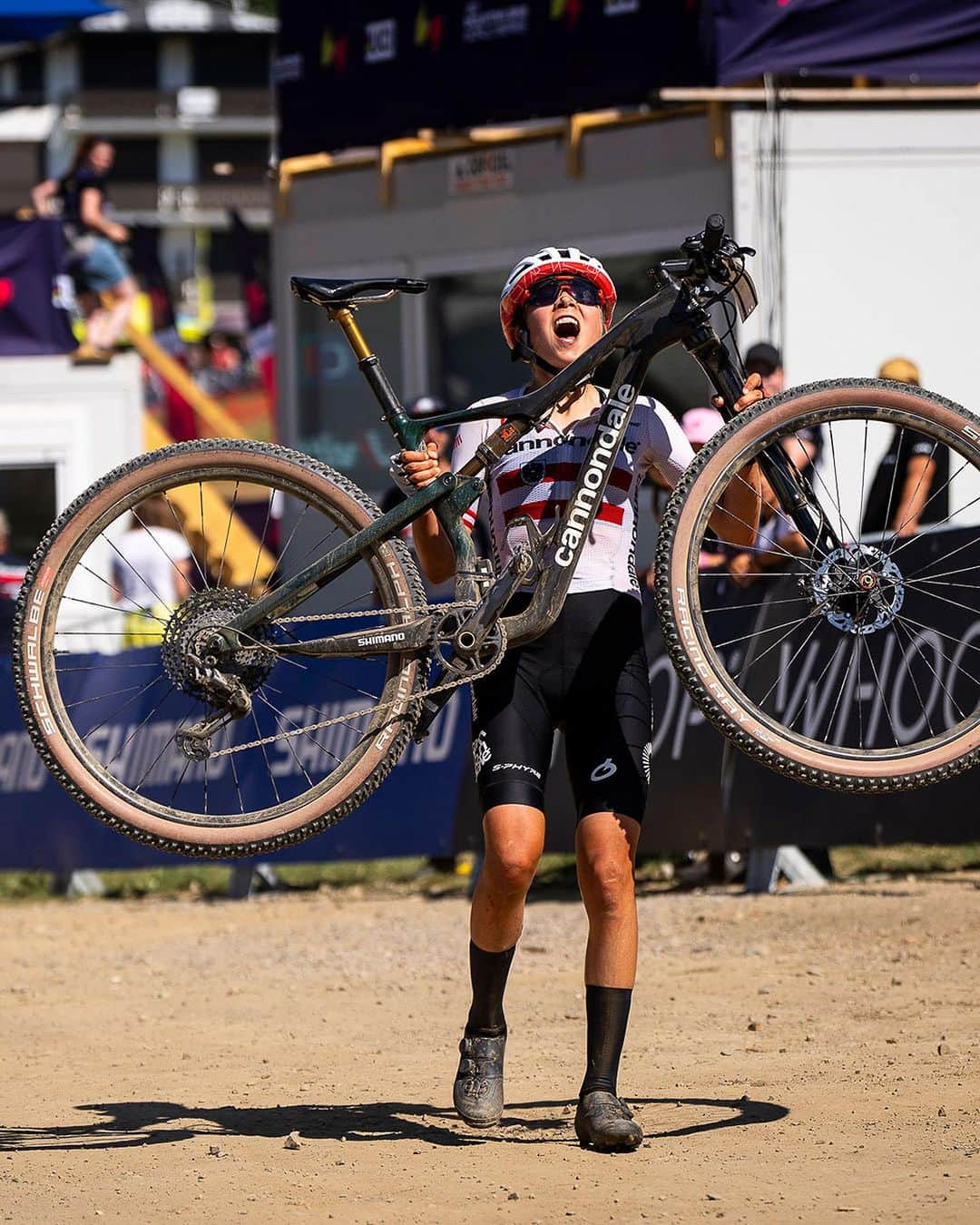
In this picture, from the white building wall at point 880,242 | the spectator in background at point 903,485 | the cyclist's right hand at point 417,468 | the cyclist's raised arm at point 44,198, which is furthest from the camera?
the cyclist's raised arm at point 44,198

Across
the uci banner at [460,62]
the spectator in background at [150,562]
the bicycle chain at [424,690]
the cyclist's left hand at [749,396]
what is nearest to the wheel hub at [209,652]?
the bicycle chain at [424,690]

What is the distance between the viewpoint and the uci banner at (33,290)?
608 inches

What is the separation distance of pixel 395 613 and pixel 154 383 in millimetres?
19514

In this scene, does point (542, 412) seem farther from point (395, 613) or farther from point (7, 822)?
point (7, 822)

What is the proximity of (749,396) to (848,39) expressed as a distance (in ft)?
23.3

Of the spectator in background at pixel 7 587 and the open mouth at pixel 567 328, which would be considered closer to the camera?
the open mouth at pixel 567 328

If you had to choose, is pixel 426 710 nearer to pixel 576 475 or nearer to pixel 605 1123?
pixel 576 475

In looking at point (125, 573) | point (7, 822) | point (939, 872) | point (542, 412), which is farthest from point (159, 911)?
point (542, 412)

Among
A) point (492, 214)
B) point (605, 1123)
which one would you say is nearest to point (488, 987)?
point (605, 1123)

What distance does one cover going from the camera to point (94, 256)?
17188 millimetres

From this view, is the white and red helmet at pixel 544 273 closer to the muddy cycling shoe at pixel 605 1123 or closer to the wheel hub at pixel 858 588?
the wheel hub at pixel 858 588

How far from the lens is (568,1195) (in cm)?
483

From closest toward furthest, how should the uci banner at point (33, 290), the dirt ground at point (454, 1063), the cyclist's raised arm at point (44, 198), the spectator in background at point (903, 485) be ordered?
the dirt ground at point (454, 1063) < the spectator in background at point (903, 485) < the uci banner at point (33, 290) < the cyclist's raised arm at point (44, 198)

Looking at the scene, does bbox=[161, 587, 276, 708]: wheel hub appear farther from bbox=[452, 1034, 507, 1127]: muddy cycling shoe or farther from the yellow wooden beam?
the yellow wooden beam
